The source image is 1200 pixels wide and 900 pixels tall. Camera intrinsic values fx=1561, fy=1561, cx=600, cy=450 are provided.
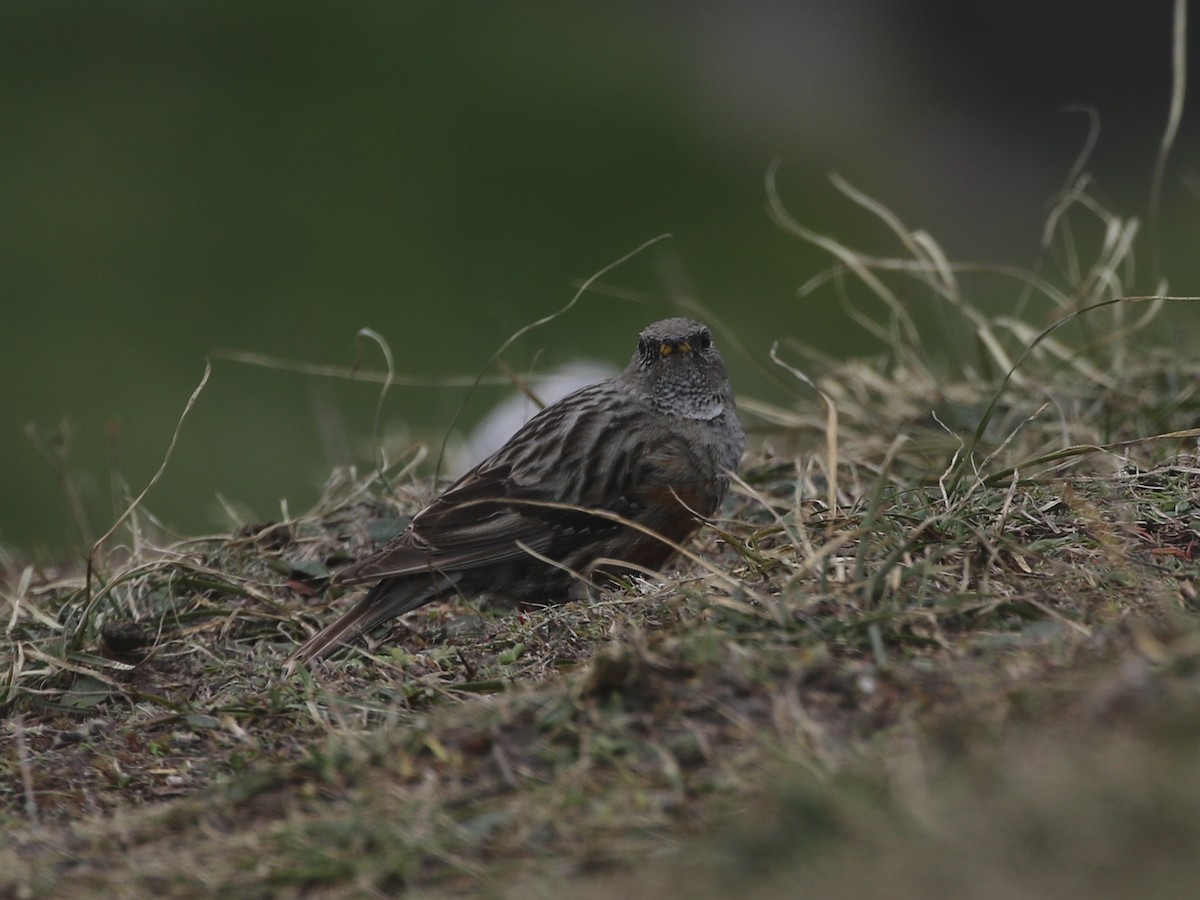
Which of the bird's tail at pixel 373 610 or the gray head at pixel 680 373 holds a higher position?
the gray head at pixel 680 373

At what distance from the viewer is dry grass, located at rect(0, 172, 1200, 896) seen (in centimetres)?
278

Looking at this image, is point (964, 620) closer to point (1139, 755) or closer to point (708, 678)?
point (708, 678)

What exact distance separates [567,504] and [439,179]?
12068mm

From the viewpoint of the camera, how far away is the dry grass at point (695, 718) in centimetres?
278

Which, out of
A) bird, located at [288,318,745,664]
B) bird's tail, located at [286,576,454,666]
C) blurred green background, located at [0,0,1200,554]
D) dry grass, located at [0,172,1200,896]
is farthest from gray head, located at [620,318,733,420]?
blurred green background, located at [0,0,1200,554]

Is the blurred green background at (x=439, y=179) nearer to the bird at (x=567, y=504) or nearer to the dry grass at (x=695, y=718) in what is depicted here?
the bird at (x=567, y=504)

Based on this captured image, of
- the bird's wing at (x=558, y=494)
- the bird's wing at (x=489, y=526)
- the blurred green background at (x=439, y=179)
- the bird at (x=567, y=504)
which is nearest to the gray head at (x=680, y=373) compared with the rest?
the bird at (x=567, y=504)

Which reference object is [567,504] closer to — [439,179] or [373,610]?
[373,610]

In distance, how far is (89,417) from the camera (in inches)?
539

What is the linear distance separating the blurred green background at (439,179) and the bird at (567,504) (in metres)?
5.28

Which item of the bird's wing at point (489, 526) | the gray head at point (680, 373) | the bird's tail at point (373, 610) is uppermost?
the gray head at point (680, 373)

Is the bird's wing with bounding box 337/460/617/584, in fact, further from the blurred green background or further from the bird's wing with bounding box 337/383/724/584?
the blurred green background

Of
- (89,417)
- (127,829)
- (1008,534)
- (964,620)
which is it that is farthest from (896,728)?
(89,417)

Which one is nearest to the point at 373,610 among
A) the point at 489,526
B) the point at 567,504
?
the point at 489,526
